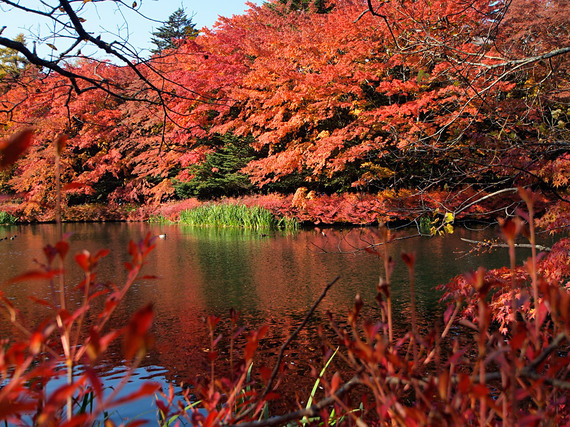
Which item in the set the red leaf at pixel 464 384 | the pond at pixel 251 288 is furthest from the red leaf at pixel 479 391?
the pond at pixel 251 288

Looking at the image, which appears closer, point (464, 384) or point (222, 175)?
point (464, 384)

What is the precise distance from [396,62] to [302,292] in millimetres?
7117

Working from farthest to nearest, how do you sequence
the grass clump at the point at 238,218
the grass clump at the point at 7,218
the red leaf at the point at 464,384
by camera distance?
the grass clump at the point at 7,218 → the grass clump at the point at 238,218 → the red leaf at the point at 464,384

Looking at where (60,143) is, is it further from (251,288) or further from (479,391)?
(251,288)

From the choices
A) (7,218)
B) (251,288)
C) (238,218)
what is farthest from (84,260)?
(7,218)

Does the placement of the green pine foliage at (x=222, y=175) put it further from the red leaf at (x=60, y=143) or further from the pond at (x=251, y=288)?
the red leaf at (x=60, y=143)

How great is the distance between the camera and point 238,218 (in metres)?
15.3

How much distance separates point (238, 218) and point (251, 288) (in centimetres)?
918

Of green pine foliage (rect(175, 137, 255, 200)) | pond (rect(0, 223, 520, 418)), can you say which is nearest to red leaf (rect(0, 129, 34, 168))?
pond (rect(0, 223, 520, 418))

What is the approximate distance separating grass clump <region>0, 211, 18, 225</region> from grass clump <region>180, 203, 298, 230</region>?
7923 mm

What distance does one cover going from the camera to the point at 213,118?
18297 mm

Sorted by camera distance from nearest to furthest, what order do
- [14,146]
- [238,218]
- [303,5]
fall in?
[14,146] → [238,218] → [303,5]

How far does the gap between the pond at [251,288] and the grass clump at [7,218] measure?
998cm

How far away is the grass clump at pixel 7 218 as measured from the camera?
19.4m
